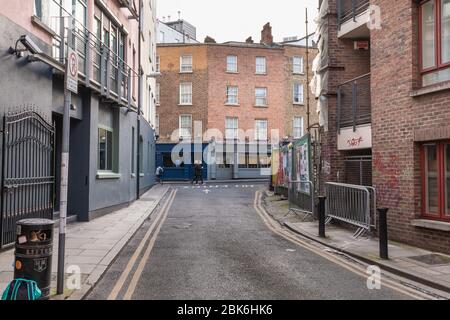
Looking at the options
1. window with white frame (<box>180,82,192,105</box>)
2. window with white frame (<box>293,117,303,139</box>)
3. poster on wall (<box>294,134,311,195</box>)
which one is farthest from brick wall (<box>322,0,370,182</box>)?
window with white frame (<box>293,117,303,139</box>)

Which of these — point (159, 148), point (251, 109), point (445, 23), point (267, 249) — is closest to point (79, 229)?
point (267, 249)

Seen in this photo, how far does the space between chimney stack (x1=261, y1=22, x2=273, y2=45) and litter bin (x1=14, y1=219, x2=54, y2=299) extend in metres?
44.0

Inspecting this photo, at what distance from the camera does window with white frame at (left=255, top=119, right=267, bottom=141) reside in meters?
44.0

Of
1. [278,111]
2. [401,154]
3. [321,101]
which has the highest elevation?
[278,111]

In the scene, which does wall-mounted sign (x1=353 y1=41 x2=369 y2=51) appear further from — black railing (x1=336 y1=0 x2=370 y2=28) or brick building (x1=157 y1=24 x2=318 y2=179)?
brick building (x1=157 y1=24 x2=318 y2=179)

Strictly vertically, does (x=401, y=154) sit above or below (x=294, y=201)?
above

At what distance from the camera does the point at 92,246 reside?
31.4 feet

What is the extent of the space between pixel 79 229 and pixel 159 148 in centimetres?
3044

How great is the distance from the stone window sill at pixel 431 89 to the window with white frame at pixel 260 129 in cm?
3418

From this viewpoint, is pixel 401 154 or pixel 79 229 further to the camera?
pixel 79 229

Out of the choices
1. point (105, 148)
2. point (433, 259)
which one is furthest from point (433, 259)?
point (105, 148)

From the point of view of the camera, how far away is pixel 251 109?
44.0m

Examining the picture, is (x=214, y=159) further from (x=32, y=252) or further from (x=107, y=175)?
(x=32, y=252)
